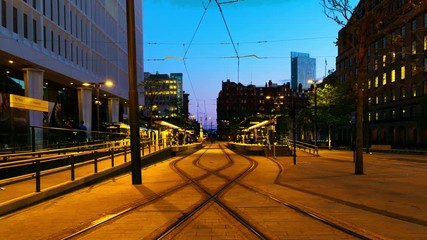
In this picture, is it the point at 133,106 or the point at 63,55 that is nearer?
the point at 133,106

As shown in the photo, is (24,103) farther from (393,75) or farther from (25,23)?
(393,75)

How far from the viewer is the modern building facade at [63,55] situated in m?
30.7

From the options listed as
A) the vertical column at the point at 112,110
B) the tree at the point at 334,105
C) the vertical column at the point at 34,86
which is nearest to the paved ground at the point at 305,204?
the vertical column at the point at 34,86

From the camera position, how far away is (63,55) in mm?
39250

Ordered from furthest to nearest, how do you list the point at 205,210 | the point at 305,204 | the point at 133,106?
1. the point at 133,106
2. the point at 305,204
3. the point at 205,210

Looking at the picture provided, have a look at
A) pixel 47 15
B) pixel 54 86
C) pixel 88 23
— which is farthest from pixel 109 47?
pixel 47 15

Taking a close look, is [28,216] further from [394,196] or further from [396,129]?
[396,129]

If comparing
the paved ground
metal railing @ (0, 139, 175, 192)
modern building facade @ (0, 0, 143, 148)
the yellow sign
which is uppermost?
modern building facade @ (0, 0, 143, 148)

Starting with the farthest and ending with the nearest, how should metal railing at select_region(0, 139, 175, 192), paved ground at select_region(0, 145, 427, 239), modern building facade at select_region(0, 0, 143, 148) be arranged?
modern building facade at select_region(0, 0, 143, 148)
metal railing at select_region(0, 139, 175, 192)
paved ground at select_region(0, 145, 427, 239)

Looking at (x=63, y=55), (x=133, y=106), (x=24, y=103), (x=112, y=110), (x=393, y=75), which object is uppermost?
(x=393, y=75)

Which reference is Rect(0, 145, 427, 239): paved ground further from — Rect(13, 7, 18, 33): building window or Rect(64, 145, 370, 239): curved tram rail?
Rect(13, 7, 18, 33): building window

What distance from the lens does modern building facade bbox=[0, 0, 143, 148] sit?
101ft

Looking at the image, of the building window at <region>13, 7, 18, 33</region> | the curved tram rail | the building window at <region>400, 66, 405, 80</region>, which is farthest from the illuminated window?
the curved tram rail

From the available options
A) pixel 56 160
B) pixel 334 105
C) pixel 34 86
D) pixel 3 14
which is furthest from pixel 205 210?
pixel 334 105
